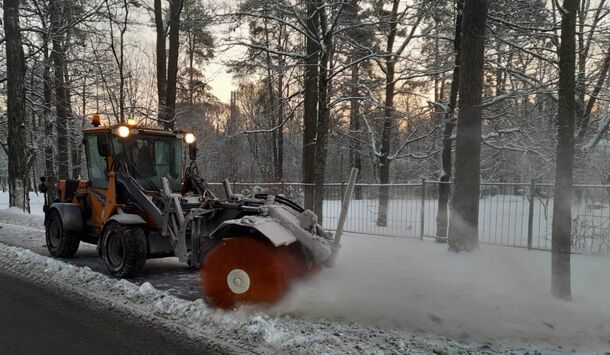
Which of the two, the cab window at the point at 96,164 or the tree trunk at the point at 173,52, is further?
the tree trunk at the point at 173,52

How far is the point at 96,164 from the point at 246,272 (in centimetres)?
484

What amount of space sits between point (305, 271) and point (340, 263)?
7.09 feet

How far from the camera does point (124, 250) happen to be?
735 cm

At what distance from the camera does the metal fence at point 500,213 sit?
8.63 m

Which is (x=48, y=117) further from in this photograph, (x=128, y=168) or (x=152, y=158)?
(x=128, y=168)

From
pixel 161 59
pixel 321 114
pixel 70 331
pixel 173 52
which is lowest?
pixel 70 331

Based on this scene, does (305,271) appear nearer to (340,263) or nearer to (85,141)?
(340,263)

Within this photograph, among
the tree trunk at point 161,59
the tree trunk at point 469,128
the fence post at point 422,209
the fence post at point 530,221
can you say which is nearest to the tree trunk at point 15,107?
the tree trunk at point 161,59

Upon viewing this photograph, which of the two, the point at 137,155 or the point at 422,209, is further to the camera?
the point at 422,209

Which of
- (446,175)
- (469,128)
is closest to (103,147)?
(469,128)

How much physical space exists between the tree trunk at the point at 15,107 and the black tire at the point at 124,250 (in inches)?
421

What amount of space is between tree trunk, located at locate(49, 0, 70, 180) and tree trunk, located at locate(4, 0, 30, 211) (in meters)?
1.85

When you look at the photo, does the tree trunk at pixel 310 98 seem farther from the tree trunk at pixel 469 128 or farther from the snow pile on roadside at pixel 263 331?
the snow pile on roadside at pixel 263 331

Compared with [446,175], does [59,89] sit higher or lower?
higher
